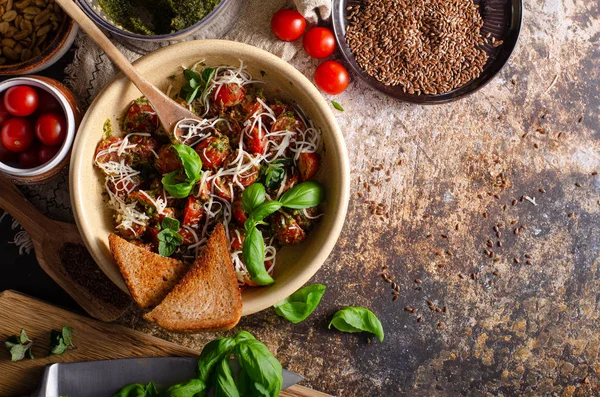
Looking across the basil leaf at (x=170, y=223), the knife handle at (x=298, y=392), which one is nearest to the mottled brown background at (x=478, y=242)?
the knife handle at (x=298, y=392)

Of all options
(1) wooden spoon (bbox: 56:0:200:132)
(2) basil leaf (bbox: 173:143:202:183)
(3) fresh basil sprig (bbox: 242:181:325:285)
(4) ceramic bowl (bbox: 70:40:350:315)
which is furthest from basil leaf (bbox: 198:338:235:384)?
(1) wooden spoon (bbox: 56:0:200:132)

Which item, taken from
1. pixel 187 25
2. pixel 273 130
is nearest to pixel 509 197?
pixel 273 130

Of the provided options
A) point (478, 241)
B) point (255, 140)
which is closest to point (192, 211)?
point (255, 140)

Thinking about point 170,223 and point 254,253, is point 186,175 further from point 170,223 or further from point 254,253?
point 254,253

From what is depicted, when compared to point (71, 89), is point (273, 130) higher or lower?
lower

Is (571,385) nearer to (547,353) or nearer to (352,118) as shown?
(547,353)
